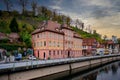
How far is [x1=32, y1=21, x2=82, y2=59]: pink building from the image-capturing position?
5962 cm

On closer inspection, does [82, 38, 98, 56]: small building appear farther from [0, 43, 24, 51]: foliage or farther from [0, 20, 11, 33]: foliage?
[0, 43, 24, 51]: foliage

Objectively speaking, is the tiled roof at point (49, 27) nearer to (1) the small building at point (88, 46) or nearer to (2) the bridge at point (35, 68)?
(2) the bridge at point (35, 68)

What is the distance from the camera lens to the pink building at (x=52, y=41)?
196ft

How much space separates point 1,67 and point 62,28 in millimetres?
43741

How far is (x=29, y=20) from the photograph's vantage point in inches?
4136

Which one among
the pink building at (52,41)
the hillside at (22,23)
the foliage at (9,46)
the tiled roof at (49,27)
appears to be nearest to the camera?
the foliage at (9,46)

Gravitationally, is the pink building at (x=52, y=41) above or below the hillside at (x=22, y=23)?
below

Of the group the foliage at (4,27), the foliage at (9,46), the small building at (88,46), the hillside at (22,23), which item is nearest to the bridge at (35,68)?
the foliage at (9,46)

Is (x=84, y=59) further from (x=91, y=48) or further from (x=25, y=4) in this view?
(x=25, y=4)

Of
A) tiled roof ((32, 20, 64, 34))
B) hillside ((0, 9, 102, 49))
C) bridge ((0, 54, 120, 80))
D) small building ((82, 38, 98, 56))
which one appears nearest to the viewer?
bridge ((0, 54, 120, 80))

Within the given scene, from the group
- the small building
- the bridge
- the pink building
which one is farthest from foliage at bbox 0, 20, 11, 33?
the small building

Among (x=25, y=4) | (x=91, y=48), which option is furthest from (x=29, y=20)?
(x=91, y=48)

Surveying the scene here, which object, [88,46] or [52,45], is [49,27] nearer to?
[52,45]

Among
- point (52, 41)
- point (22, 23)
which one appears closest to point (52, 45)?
point (52, 41)
